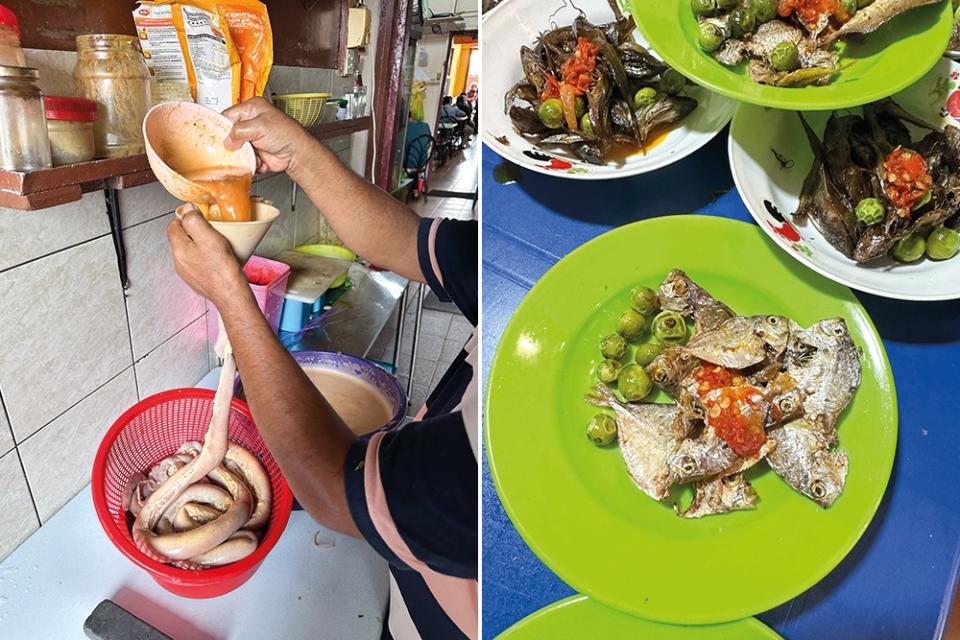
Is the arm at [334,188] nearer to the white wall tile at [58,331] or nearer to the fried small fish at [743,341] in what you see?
the white wall tile at [58,331]

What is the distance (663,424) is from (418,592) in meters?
0.49

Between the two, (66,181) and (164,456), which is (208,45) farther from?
(164,456)

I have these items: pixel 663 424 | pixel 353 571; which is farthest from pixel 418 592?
pixel 663 424

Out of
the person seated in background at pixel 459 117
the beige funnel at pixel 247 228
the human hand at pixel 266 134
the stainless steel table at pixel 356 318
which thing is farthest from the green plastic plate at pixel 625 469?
the person seated in background at pixel 459 117

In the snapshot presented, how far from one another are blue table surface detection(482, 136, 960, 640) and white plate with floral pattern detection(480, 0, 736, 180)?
2.5 inches

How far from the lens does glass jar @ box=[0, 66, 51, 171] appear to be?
64cm

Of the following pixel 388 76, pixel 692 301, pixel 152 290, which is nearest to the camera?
pixel 692 301

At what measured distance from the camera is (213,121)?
0.74 m

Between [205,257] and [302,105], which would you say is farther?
[302,105]

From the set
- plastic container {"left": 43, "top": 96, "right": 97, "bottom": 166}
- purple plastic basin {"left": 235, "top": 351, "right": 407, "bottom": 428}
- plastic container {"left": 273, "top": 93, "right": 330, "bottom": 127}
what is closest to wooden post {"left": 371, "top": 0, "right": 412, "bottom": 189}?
plastic container {"left": 273, "top": 93, "right": 330, "bottom": 127}

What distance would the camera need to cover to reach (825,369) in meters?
0.62

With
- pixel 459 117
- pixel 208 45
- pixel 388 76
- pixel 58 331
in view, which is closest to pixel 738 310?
pixel 208 45

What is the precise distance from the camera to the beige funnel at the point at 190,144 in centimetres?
67

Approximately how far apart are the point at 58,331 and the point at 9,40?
52 centimetres
